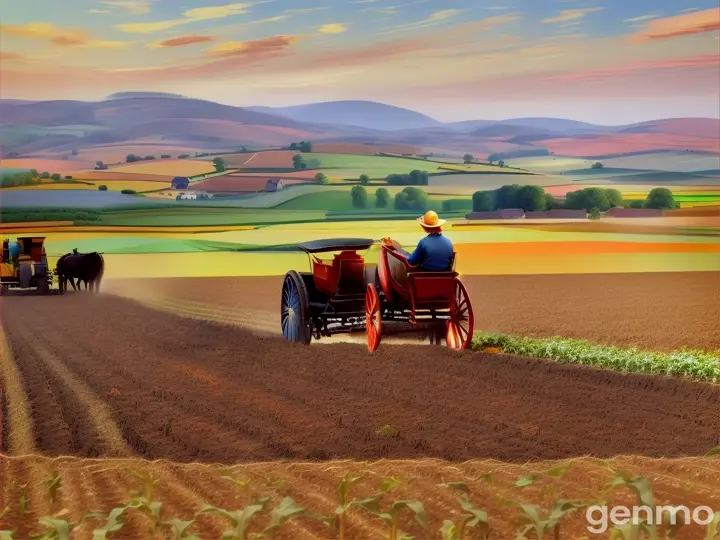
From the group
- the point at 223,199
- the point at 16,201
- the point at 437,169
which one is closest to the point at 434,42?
the point at 437,169

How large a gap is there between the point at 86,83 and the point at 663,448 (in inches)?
169

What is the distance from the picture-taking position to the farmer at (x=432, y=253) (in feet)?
21.4

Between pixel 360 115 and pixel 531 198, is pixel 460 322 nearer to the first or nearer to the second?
pixel 531 198

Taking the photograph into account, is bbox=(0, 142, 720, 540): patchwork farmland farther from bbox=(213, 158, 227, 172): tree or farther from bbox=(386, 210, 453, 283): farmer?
bbox=(386, 210, 453, 283): farmer

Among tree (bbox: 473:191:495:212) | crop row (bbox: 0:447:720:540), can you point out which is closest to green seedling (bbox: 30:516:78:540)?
crop row (bbox: 0:447:720:540)

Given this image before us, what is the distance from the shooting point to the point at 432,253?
6531mm

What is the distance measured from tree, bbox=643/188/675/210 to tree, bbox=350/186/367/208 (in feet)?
6.97

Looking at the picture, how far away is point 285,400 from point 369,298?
2.79 feet

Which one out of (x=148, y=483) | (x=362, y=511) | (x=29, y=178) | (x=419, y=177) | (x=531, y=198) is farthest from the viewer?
(x=531, y=198)

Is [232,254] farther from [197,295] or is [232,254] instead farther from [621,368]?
[621,368]

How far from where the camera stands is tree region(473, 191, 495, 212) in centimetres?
709

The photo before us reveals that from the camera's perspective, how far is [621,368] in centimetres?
738

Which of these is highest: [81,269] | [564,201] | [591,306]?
[564,201]

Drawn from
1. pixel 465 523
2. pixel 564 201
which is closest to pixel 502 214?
pixel 564 201
